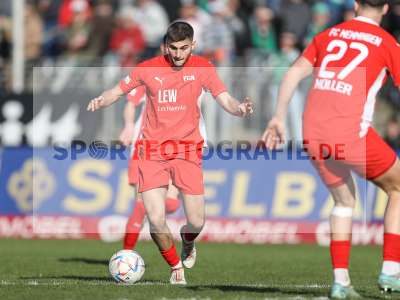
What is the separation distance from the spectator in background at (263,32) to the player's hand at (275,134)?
12847mm

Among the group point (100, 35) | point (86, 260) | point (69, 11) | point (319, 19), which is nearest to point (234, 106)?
point (86, 260)

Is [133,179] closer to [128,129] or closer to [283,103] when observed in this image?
[128,129]

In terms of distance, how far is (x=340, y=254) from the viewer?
9305mm

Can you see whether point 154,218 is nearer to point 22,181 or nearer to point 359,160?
point 359,160

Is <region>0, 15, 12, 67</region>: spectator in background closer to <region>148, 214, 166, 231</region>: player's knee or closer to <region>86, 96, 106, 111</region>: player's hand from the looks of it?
<region>86, 96, 106, 111</region>: player's hand

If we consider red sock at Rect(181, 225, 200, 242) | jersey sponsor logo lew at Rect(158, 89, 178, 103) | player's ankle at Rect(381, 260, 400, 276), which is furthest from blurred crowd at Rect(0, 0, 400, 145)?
player's ankle at Rect(381, 260, 400, 276)

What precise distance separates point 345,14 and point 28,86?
661 centimetres

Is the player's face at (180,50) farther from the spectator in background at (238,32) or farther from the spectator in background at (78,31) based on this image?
the spectator in background at (78,31)

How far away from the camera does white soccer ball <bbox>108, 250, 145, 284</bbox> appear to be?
1116 cm

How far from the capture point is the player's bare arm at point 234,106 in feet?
33.8

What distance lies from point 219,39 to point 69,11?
150 inches

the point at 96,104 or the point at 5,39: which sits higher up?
the point at 5,39

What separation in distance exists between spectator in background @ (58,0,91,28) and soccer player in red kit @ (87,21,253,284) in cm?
1187

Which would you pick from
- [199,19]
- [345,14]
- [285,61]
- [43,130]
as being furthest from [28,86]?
[345,14]
